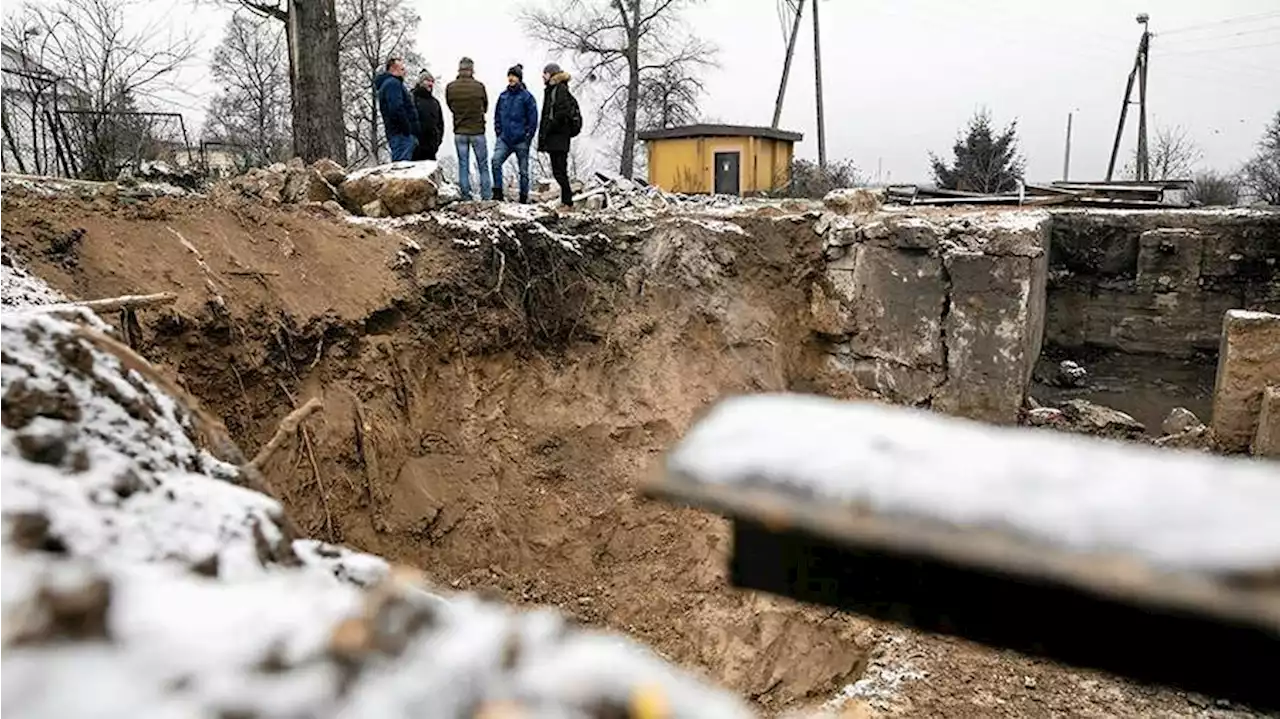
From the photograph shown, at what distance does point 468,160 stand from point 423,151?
0.50m

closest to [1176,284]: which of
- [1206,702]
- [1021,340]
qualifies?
[1021,340]

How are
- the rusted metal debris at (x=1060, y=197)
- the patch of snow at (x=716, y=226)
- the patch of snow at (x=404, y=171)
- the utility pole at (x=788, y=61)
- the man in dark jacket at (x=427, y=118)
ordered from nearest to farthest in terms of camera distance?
the patch of snow at (x=404, y=171) → the patch of snow at (x=716, y=226) → the man in dark jacket at (x=427, y=118) → the rusted metal debris at (x=1060, y=197) → the utility pole at (x=788, y=61)

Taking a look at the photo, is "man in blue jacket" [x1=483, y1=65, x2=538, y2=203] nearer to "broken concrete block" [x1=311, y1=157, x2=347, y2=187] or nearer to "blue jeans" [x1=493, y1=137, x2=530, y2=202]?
"blue jeans" [x1=493, y1=137, x2=530, y2=202]

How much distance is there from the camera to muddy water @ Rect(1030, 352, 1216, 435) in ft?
24.2

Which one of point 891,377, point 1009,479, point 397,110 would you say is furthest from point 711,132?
point 1009,479

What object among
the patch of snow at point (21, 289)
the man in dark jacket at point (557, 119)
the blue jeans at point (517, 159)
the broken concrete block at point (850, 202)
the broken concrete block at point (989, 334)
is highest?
the man in dark jacket at point (557, 119)

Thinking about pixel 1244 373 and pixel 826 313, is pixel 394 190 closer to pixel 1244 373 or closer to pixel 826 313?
pixel 826 313

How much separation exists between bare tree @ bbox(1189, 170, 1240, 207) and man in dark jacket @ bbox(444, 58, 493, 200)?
1875 cm

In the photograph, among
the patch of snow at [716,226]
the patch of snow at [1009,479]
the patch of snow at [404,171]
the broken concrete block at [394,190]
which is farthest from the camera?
the patch of snow at [716,226]

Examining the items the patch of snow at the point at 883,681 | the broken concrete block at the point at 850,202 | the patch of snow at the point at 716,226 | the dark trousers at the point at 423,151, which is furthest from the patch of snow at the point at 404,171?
the patch of snow at the point at 883,681

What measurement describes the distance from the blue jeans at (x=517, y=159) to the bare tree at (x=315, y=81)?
1794 millimetres

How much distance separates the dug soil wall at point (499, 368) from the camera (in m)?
4.38

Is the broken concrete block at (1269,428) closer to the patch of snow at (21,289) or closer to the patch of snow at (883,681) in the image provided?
the patch of snow at (883,681)

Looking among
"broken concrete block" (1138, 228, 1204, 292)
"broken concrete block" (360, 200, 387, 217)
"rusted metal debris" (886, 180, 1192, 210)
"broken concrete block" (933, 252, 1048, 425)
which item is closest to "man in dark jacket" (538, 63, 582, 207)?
"broken concrete block" (360, 200, 387, 217)
